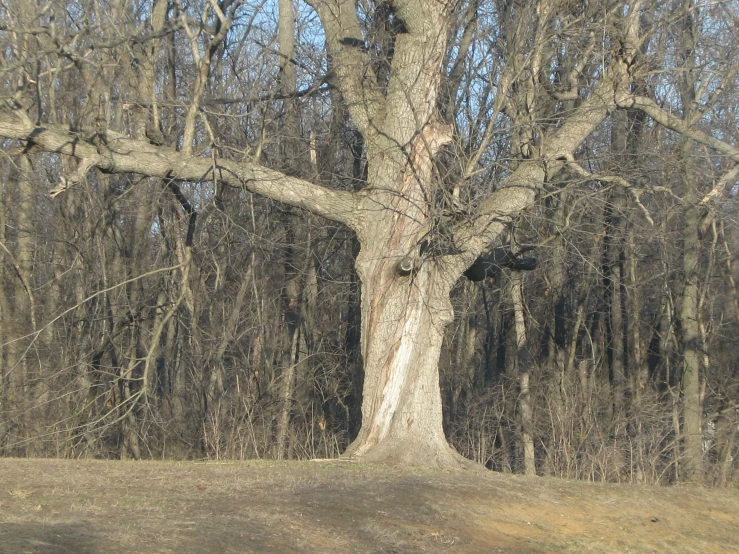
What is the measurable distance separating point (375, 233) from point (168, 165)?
104 inches

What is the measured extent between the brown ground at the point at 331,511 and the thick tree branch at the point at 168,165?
3.18m

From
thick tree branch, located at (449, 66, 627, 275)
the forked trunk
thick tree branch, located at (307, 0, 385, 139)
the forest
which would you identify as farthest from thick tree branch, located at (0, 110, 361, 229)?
thick tree branch, located at (449, 66, 627, 275)

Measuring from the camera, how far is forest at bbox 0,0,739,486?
1041 centimetres

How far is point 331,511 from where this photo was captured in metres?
6.79

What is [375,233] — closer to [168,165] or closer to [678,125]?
[168,165]

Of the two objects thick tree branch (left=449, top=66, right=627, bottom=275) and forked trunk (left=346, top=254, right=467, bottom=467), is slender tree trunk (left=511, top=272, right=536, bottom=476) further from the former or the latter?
forked trunk (left=346, top=254, right=467, bottom=467)

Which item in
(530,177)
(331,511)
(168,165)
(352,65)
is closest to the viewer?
(331,511)

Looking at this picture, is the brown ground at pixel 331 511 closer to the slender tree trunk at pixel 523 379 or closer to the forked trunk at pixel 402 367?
the forked trunk at pixel 402 367

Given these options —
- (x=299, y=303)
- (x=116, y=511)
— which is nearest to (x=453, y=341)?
(x=299, y=303)

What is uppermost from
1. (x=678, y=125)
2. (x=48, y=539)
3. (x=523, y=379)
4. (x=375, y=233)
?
(x=678, y=125)

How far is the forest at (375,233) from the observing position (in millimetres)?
10414

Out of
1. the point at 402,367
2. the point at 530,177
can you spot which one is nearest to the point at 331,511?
the point at 402,367

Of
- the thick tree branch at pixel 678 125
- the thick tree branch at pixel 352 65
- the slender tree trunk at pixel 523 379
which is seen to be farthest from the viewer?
the slender tree trunk at pixel 523 379

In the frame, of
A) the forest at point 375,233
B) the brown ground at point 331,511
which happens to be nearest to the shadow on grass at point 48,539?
the brown ground at point 331,511
